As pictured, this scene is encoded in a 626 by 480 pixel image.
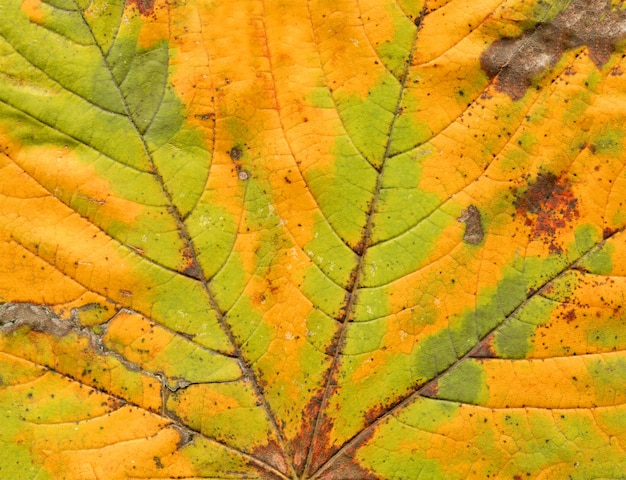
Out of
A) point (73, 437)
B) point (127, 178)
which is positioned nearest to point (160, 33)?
point (127, 178)

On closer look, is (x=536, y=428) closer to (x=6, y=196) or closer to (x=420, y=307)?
(x=420, y=307)

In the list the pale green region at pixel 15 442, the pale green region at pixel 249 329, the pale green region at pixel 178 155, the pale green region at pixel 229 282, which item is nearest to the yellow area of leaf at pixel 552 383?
the pale green region at pixel 249 329

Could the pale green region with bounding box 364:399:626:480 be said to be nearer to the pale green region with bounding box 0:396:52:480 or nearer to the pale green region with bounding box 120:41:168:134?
the pale green region with bounding box 0:396:52:480

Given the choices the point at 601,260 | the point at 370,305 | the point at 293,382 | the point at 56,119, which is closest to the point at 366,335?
the point at 370,305

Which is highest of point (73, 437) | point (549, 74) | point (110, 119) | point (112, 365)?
point (549, 74)

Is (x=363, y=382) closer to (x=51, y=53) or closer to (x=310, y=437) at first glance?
(x=310, y=437)

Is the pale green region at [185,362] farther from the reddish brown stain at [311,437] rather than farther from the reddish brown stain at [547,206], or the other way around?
the reddish brown stain at [547,206]

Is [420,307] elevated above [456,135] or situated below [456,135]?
below
